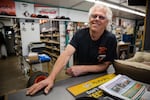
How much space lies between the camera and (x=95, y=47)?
1.28 meters

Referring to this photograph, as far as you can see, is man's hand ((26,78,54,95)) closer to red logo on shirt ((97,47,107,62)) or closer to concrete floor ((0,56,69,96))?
red logo on shirt ((97,47,107,62))

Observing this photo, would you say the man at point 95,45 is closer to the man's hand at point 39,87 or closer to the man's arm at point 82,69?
the man's arm at point 82,69

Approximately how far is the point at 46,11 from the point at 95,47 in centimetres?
413

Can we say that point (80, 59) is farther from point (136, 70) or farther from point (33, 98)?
point (33, 98)

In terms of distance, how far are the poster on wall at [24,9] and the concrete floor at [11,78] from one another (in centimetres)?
185

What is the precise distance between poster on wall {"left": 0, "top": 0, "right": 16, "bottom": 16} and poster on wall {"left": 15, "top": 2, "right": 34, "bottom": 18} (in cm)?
16

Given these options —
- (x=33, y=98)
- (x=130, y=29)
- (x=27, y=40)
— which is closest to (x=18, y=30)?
(x=27, y=40)

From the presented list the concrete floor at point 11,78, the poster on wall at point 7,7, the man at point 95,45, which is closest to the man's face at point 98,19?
the man at point 95,45

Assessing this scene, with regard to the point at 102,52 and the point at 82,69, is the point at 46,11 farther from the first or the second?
the point at 82,69

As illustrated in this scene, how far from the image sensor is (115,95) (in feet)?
2.26

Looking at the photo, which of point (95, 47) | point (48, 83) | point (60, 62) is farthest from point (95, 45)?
point (48, 83)

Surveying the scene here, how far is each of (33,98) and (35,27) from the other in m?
4.36

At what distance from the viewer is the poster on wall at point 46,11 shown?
15.2 ft

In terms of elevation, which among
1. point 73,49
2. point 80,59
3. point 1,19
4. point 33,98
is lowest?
point 33,98
